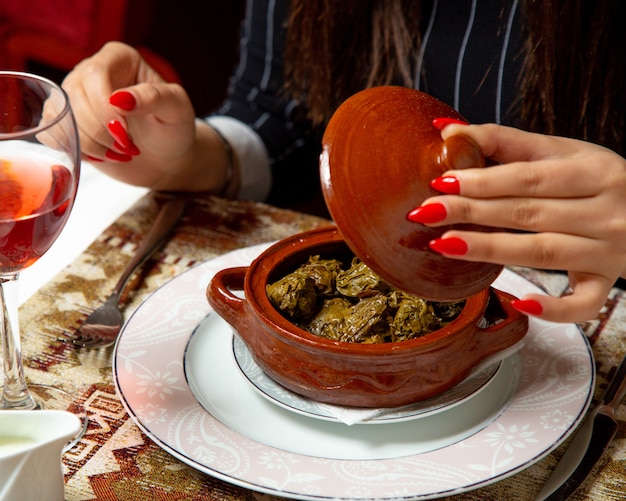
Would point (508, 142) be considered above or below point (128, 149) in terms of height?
above

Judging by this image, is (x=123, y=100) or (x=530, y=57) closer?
(x=123, y=100)

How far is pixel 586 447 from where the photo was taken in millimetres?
887

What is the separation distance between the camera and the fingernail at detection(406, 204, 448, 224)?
2.49 feet

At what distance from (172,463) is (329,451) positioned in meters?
0.18

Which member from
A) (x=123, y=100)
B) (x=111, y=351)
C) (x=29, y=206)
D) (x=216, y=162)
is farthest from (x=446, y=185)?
(x=216, y=162)

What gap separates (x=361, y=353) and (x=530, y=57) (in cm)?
89

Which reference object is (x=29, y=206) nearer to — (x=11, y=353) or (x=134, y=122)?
(x=11, y=353)

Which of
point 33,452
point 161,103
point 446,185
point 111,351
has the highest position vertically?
point 446,185

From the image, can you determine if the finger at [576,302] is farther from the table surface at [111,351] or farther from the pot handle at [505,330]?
the table surface at [111,351]

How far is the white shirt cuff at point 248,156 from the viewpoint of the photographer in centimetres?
177

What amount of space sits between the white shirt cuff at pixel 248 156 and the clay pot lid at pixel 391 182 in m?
0.99

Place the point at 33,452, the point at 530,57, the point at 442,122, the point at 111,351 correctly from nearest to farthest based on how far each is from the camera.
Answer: the point at 33,452, the point at 442,122, the point at 111,351, the point at 530,57

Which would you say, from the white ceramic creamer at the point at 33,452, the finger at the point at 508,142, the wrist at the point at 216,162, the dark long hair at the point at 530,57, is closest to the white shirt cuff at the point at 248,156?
the wrist at the point at 216,162

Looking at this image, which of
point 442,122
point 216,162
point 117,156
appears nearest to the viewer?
point 442,122
